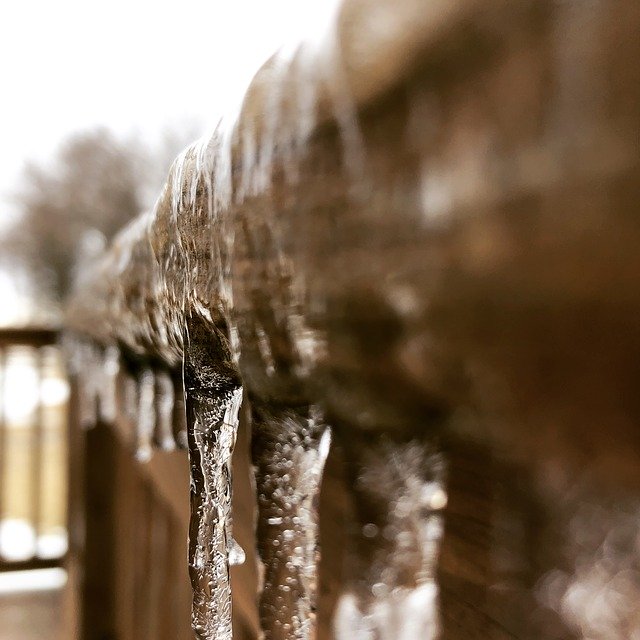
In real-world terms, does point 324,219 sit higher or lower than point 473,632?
higher

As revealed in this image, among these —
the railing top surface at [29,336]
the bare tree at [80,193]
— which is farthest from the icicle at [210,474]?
the railing top surface at [29,336]

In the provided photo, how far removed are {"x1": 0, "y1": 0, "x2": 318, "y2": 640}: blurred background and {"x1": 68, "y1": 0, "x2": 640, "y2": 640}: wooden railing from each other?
59 centimetres

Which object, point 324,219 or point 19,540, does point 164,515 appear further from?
point 19,540

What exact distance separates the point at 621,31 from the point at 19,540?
4.86 metres

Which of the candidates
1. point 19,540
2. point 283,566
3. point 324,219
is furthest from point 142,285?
point 19,540

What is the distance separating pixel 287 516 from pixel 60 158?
2.98 meters

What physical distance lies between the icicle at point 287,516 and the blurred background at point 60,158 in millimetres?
579

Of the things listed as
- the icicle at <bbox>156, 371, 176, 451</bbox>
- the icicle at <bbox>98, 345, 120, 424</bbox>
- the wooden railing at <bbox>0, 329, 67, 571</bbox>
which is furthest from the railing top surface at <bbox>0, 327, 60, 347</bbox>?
the icicle at <bbox>156, 371, 176, 451</bbox>

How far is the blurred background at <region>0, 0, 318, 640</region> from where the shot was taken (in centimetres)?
213

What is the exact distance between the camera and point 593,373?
0.42 feet

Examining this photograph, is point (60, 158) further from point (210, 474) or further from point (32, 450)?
point (210, 474)

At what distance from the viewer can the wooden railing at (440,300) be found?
123mm

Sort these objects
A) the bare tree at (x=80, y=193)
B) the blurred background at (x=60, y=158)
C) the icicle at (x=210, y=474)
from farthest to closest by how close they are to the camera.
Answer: the bare tree at (x=80, y=193)
the blurred background at (x=60, y=158)
the icicle at (x=210, y=474)

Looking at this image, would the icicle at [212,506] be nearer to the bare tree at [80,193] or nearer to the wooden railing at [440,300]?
the wooden railing at [440,300]
